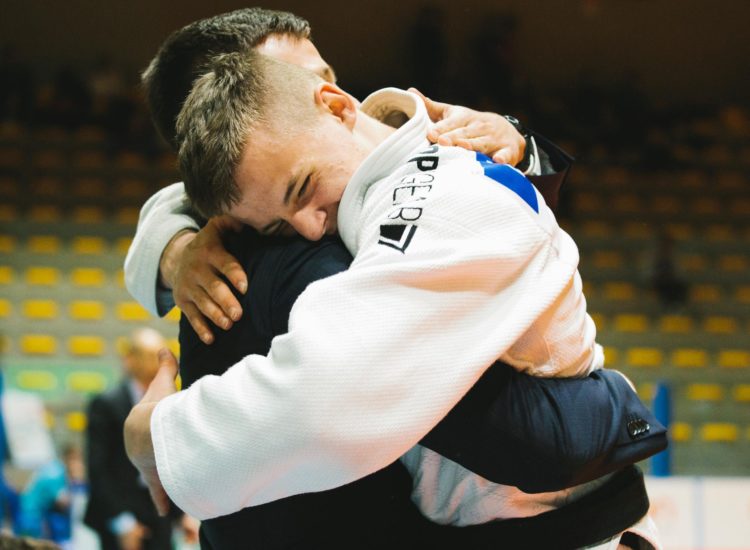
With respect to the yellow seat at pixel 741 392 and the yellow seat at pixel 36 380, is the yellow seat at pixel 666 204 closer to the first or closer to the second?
the yellow seat at pixel 741 392

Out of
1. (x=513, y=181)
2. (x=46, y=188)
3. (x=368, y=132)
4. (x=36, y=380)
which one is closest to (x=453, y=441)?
(x=513, y=181)

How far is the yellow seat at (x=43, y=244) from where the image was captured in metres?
6.56

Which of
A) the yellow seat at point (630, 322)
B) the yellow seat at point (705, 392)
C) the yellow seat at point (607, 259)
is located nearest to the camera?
the yellow seat at point (705, 392)

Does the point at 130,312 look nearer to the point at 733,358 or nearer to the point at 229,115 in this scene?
the point at 733,358

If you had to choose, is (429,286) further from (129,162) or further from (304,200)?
(129,162)

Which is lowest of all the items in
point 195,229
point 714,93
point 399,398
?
point 714,93

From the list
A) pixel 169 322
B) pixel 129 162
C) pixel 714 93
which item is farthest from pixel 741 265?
pixel 129 162

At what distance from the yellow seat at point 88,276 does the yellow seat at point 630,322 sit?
12.3 ft

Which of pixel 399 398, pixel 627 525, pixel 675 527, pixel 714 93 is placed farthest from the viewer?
pixel 714 93

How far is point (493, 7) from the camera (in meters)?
7.44

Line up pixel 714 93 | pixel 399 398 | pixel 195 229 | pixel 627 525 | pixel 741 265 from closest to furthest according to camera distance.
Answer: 1. pixel 399 398
2. pixel 627 525
3. pixel 195 229
4. pixel 741 265
5. pixel 714 93

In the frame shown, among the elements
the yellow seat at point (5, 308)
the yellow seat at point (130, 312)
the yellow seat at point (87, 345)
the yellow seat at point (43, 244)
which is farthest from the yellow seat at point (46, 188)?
the yellow seat at point (87, 345)

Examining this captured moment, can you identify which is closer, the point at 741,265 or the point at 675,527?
the point at 675,527

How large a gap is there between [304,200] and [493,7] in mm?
6848
